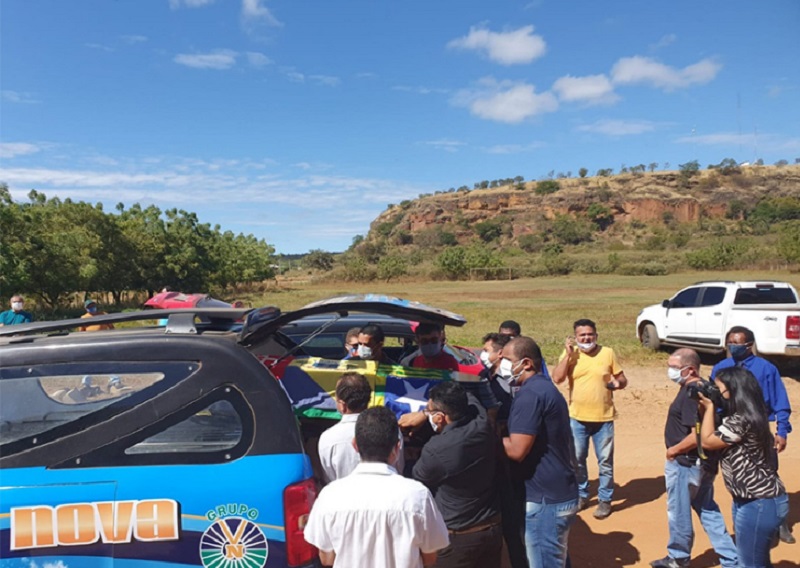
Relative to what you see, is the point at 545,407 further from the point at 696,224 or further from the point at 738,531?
the point at 696,224

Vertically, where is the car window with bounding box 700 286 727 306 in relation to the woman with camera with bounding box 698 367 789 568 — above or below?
above

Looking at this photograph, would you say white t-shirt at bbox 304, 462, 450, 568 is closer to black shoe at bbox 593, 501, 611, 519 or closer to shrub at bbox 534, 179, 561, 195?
black shoe at bbox 593, 501, 611, 519

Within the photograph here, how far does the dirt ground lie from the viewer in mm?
4430

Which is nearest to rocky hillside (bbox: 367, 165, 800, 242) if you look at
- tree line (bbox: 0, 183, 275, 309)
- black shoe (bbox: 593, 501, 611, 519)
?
tree line (bbox: 0, 183, 275, 309)

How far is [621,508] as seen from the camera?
211 inches

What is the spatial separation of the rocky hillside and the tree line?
8915 cm

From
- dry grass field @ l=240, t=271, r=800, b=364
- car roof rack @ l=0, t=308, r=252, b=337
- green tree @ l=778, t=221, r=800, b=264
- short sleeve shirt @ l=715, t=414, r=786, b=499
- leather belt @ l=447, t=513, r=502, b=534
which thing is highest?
green tree @ l=778, t=221, r=800, b=264

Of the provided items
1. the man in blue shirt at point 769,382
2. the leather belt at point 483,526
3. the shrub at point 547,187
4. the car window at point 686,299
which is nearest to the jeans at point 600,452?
the man in blue shirt at point 769,382

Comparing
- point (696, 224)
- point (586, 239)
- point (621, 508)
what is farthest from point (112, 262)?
point (696, 224)

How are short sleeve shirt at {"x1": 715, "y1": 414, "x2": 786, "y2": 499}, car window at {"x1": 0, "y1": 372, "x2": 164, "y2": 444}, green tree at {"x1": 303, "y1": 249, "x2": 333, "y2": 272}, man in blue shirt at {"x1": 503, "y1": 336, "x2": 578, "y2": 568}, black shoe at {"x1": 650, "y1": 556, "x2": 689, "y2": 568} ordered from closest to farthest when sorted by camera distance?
car window at {"x1": 0, "y1": 372, "x2": 164, "y2": 444} → man in blue shirt at {"x1": 503, "y1": 336, "x2": 578, "y2": 568} → short sleeve shirt at {"x1": 715, "y1": 414, "x2": 786, "y2": 499} → black shoe at {"x1": 650, "y1": 556, "x2": 689, "y2": 568} → green tree at {"x1": 303, "y1": 249, "x2": 333, "y2": 272}

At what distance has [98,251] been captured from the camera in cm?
3028

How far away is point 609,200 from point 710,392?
134 meters

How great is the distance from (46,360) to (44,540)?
0.74 meters

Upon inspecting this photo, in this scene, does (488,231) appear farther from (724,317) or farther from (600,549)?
(600,549)
